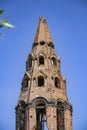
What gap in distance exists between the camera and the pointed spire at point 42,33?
35.0 m

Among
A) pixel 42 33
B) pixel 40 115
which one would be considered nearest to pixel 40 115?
pixel 40 115

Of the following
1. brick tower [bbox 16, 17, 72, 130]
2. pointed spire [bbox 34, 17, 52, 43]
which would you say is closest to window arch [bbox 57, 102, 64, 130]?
brick tower [bbox 16, 17, 72, 130]

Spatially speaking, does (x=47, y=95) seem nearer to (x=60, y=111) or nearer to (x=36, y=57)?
(x=60, y=111)

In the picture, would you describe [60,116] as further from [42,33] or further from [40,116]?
[42,33]

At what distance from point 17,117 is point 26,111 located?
1.19 m

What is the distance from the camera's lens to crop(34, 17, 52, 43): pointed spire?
3503 centimetres

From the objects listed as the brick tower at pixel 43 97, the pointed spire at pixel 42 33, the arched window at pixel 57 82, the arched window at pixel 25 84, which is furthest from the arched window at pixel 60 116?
the pointed spire at pixel 42 33

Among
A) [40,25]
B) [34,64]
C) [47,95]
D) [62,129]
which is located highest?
[40,25]

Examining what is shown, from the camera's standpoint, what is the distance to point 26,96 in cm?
3103

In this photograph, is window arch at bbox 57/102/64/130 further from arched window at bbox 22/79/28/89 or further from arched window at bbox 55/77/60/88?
arched window at bbox 22/79/28/89

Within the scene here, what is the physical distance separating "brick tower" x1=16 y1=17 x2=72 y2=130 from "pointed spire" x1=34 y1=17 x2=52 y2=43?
3.49 feet

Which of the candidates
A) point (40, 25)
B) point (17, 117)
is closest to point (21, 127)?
point (17, 117)

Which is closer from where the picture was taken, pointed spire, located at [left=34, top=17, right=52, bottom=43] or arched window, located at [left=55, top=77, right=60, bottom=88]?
arched window, located at [left=55, top=77, right=60, bottom=88]

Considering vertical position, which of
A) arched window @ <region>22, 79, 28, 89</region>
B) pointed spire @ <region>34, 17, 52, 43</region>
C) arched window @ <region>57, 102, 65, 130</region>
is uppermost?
pointed spire @ <region>34, 17, 52, 43</region>
